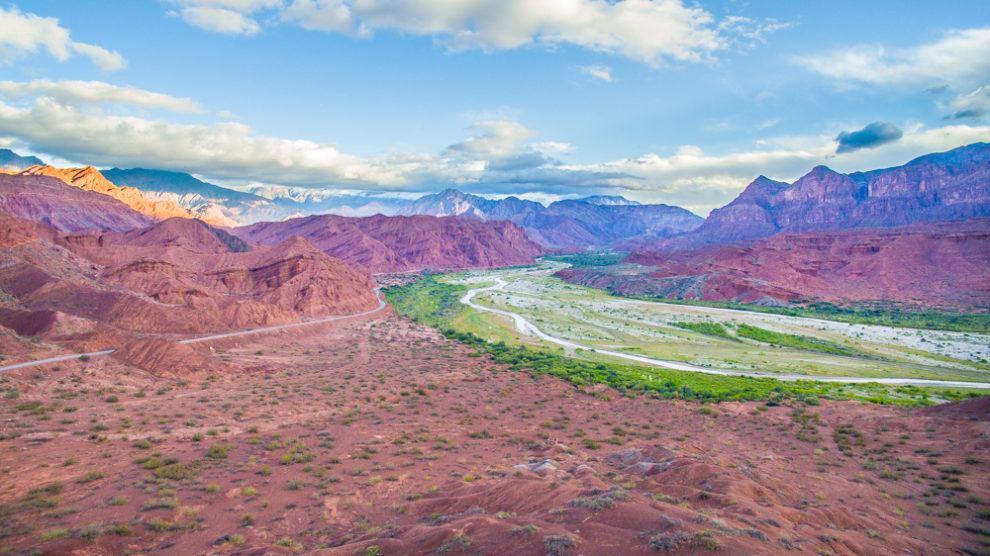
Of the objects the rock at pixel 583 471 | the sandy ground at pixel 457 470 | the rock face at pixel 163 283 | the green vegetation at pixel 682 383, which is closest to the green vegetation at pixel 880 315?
the green vegetation at pixel 682 383

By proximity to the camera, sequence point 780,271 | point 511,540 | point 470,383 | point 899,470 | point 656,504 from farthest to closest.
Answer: point 780,271
point 470,383
point 899,470
point 656,504
point 511,540

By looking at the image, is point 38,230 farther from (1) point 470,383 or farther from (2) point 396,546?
(2) point 396,546

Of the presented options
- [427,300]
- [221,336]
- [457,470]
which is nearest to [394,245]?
[427,300]

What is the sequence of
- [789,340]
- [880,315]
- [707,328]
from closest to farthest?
[789,340]
[707,328]
[880,315]

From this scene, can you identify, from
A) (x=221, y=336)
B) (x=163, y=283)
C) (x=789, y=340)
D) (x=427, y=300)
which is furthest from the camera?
(x=427, y=300)

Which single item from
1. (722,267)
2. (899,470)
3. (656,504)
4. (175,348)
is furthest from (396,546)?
(722,267)

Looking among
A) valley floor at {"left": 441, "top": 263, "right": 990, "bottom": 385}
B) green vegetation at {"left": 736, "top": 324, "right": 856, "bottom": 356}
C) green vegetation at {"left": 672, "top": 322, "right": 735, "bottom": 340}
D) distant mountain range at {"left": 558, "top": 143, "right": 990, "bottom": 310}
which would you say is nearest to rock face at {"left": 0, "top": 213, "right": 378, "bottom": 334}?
valley floor at {"left": 441, "top": 263, "right": 990, "bottom": 385}

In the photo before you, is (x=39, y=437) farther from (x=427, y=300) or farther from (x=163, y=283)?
(x=427, y=300)
